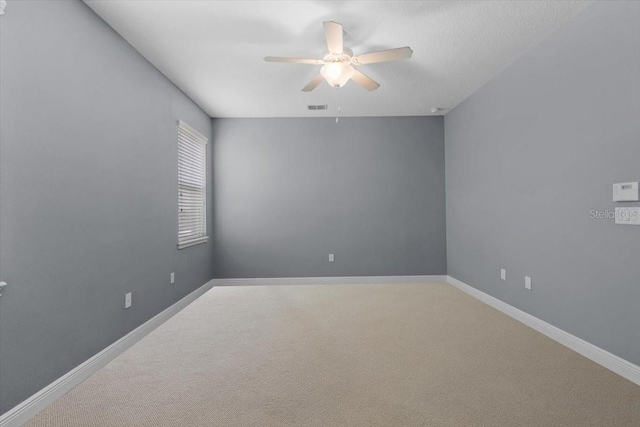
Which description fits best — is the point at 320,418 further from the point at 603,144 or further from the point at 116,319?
the point at 603,144

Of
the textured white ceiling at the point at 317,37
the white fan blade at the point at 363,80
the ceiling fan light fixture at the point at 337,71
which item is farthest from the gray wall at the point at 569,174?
the ceiling fan light fixture at the point at 337,71

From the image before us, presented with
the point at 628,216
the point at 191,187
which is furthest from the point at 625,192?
the point at 191,187

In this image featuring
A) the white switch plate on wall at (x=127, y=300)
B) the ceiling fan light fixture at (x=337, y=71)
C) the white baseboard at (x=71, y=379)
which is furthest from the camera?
the white switch plate on wall at (x=127, y=300)

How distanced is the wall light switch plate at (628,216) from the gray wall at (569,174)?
0.05 metres

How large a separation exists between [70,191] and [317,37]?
221cm

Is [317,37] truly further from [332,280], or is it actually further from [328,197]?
[332,280]

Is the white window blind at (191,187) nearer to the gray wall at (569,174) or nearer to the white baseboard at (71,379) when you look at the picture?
the white baseboard at (71,379)

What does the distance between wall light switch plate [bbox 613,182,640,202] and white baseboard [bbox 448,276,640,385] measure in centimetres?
109

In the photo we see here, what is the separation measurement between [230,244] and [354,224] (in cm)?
199

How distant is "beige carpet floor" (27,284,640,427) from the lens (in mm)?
1778

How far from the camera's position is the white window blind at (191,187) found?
3908mm

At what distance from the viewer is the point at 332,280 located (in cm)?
501

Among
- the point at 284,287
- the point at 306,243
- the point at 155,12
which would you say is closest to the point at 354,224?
the point at 306,243

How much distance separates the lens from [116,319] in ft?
8.48
